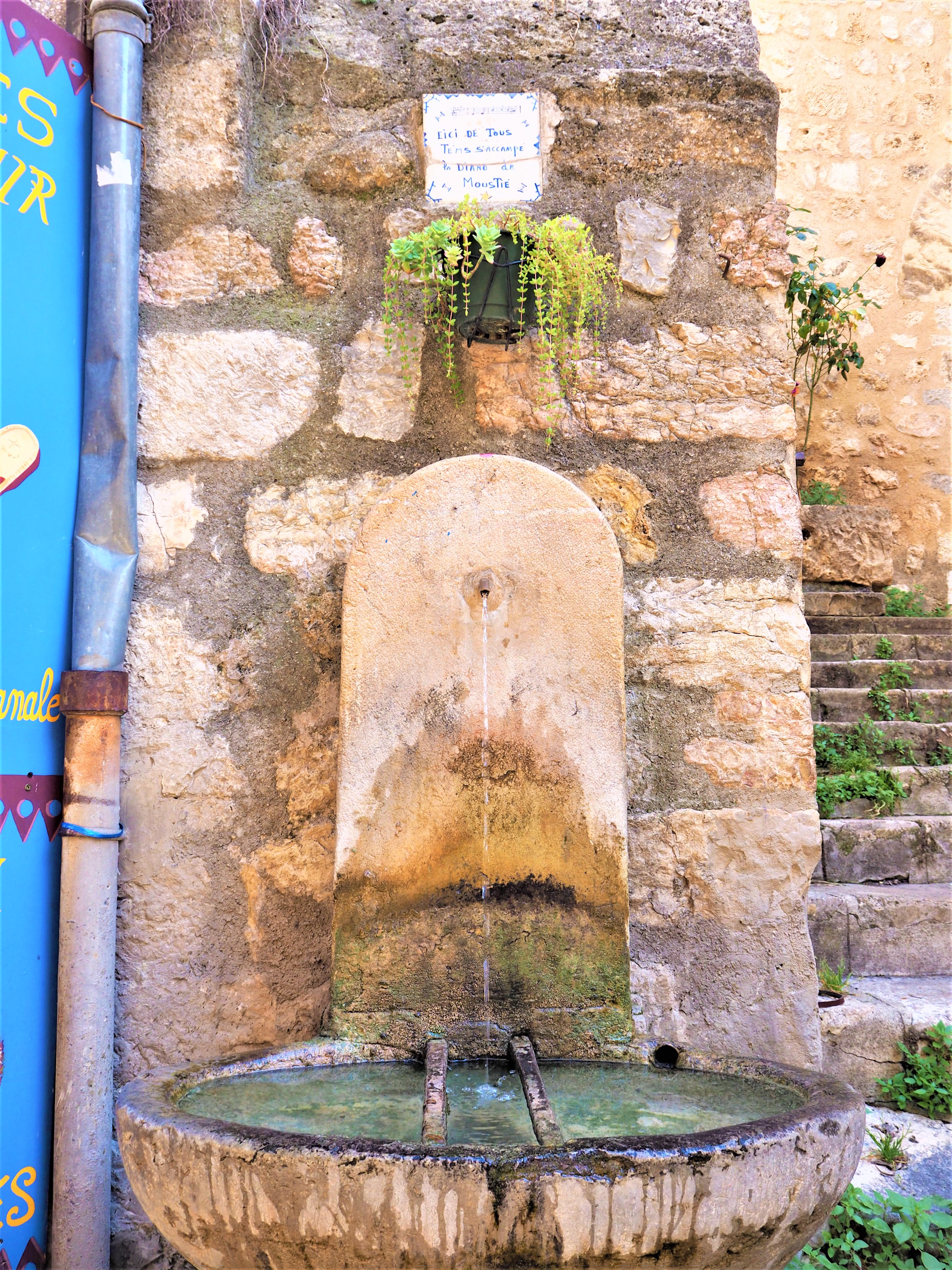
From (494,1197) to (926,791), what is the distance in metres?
2.72

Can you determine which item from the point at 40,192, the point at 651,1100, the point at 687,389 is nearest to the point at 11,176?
the point at 40,192

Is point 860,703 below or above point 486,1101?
above

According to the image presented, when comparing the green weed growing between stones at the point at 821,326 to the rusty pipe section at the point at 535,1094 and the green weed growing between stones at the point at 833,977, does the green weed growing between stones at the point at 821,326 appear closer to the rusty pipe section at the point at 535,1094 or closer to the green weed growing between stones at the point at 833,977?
the green weed growing between stones at the point at 833,977

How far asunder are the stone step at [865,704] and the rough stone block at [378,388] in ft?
7.45

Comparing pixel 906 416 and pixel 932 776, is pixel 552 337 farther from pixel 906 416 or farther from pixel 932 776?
pixel 906 416

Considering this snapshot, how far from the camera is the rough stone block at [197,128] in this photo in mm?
2254

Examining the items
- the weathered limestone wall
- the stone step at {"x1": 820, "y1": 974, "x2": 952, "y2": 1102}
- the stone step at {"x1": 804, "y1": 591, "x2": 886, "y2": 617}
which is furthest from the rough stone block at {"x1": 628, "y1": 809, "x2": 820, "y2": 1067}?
the weathered limestone wall

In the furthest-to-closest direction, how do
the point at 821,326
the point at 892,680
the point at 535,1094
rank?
the point at 821,326
the point at 892,680
the point at 535,1094

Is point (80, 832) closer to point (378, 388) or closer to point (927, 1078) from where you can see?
point (378, 388)

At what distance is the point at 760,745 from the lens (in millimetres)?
2131

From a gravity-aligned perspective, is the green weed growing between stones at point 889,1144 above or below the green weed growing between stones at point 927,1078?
below

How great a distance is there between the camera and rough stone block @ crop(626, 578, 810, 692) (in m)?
2.15

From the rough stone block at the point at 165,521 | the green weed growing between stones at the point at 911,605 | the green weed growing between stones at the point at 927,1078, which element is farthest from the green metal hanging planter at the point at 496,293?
the green weed growing between stones at the point at 911,605

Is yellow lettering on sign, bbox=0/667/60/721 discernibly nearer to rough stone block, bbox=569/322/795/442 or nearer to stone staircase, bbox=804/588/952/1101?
rough stone block, bbox=569/322/795/442
